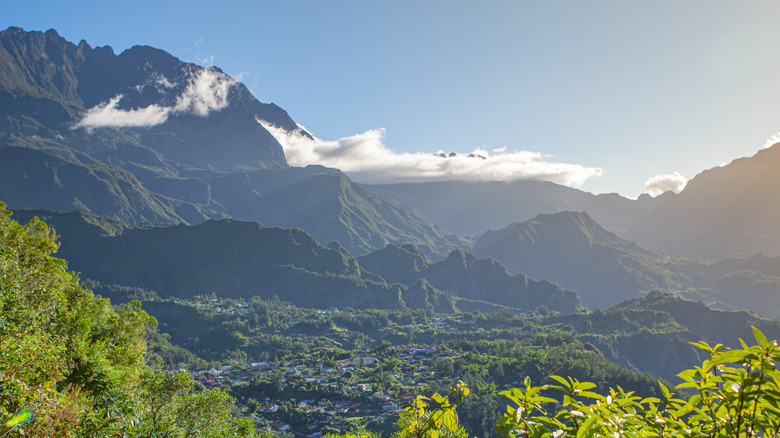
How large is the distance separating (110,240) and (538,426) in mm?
197551

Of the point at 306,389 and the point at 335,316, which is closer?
the point at 306,389

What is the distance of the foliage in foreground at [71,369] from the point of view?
282 inches

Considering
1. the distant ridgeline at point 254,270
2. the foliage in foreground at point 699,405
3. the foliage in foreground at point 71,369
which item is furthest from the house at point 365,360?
the foliage in foreground at point 699,405

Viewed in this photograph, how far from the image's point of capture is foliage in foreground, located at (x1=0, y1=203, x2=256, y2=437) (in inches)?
282

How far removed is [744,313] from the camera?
4218 inches

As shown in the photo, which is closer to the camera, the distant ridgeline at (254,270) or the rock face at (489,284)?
the distant ridgeline at (254,270)

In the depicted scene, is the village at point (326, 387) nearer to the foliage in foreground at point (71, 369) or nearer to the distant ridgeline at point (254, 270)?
the foliage in foreground at point (71, 369)

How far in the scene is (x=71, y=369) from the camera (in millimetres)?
12578

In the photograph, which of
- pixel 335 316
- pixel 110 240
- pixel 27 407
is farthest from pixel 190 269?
pixel 27 407

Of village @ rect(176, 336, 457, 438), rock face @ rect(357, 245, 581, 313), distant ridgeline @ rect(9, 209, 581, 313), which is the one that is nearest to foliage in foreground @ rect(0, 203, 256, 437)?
village @ rect(176, 336, 457, 438)

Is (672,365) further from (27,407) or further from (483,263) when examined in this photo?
(27,407)

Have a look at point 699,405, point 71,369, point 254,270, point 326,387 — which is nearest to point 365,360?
point 326,387

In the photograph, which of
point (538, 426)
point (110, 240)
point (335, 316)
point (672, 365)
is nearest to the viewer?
point (538, 426)

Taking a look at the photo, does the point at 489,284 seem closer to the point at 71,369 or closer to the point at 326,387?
the point at 326,387
